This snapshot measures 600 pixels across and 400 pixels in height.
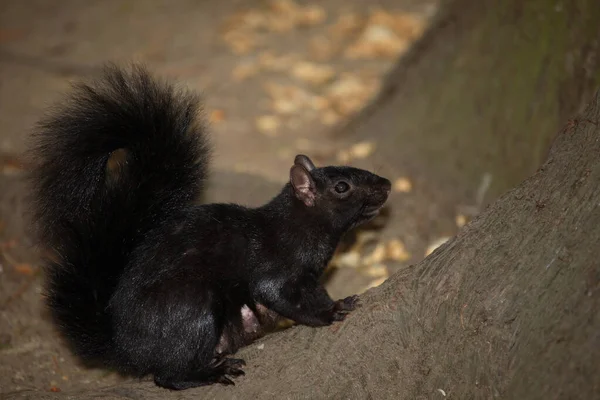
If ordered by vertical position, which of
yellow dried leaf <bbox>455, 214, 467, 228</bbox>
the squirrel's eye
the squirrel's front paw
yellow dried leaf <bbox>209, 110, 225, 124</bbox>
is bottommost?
the squirrel's front paw

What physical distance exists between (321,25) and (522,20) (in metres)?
3.80

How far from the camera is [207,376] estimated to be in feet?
8.64

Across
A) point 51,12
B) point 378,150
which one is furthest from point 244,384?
point 51,12

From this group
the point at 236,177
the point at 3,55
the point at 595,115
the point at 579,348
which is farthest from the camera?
the point at 3,55

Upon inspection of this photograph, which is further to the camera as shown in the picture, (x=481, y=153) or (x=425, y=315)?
(x=481, y=153)

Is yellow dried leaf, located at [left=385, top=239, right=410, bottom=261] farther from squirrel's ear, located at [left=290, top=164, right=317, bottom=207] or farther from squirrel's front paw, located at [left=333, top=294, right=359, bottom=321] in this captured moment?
squirrel's front paw, located at [left=333, top=294, right=359, bottom=321]

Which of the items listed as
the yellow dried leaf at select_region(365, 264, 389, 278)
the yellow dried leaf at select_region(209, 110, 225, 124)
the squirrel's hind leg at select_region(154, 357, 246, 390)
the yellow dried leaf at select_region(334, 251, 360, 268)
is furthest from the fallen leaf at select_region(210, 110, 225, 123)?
the squirrel's hind leg at select_region(154, 357, 246, 390)

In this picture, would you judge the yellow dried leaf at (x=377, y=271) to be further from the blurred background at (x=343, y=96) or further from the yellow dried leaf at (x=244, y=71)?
the yellow dried leaf at (x=244, y=71)

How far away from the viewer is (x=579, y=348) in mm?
1990

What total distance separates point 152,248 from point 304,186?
706 millimetres

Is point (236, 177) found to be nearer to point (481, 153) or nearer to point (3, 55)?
point (481, 153)

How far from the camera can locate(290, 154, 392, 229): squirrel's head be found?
3.00 meters

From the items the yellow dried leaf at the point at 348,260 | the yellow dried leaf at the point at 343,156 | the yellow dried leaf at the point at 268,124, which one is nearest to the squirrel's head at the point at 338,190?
the yellow dried leaf at the point at 348,260

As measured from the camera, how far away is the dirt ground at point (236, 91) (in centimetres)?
373
